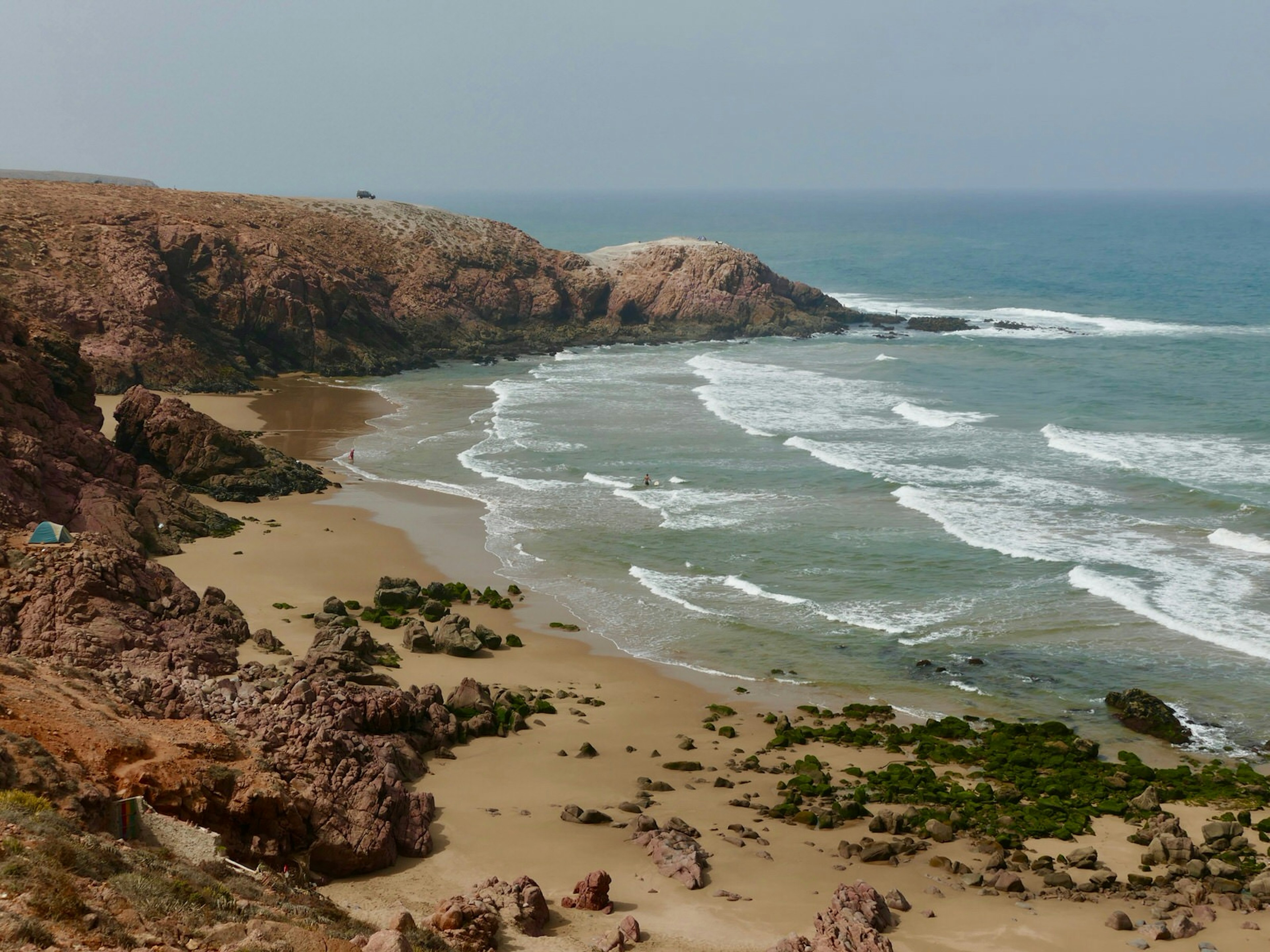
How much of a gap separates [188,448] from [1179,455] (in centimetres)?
3552

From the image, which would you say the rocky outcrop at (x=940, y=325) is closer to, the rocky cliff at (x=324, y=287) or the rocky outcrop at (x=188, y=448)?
the rocky cliff at (x=324, y=287)

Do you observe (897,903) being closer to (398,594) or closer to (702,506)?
(398,594)

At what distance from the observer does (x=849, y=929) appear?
14375 mm

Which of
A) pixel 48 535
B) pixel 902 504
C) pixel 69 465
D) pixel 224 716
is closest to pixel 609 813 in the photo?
pixel 224 716

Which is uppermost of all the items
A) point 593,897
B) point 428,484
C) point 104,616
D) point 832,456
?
point 832,456

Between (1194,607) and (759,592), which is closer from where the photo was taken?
(1194,607)

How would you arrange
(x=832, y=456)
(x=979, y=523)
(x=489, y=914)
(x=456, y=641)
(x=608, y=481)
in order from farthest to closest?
(x=832, y=456) → (x=608, y=481) → (x=979, y=523) → (x=456, y=641) → (x=489, y=914)

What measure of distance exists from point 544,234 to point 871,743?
176 meters

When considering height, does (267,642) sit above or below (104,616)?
below

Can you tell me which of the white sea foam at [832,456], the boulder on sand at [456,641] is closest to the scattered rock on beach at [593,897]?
the boulder on sand at [456,641]

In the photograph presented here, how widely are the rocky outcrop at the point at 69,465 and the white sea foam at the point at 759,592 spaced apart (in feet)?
47.1

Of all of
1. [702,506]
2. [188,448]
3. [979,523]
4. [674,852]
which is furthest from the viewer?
[702,506]

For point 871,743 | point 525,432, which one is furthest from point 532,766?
point 525,432

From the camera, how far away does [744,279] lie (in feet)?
291
